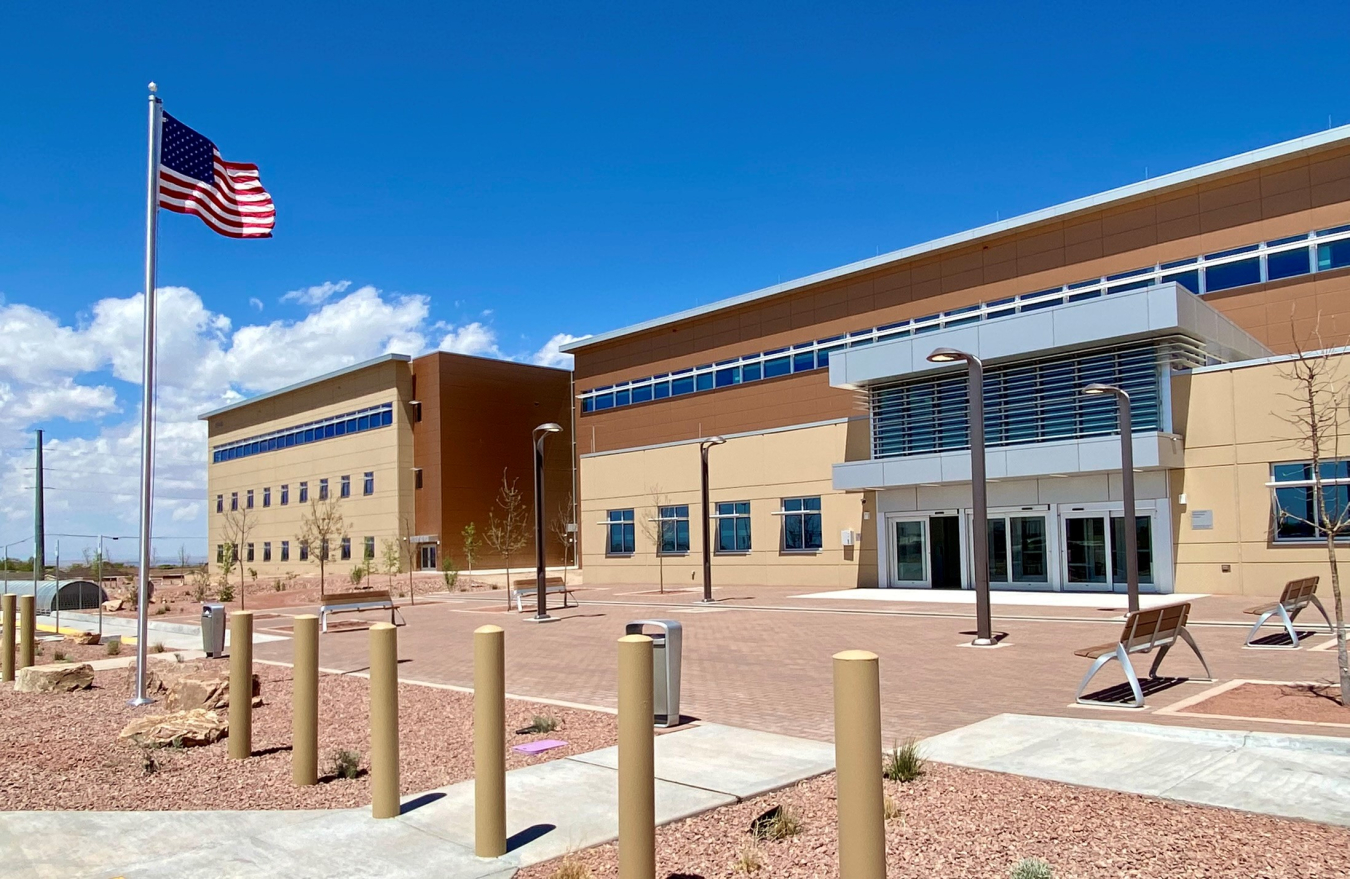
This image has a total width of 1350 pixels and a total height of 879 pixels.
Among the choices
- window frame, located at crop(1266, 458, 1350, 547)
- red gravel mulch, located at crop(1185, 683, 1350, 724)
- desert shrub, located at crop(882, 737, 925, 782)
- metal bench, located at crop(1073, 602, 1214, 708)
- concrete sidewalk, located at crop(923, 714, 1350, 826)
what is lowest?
red gravel mulch, located at crop(1185, 683, 1350, 724)

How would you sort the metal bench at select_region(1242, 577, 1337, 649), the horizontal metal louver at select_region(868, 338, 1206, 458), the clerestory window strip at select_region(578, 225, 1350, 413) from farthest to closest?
the clerestory window strip at select_region(578, 225, 1350, 413) < the horizontal metal louver at select_region(868, 338, 1206, 458) < the metal bench at select_region(1242, 577, 1337, 649)

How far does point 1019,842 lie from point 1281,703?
545cm

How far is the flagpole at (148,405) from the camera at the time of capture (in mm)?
11008

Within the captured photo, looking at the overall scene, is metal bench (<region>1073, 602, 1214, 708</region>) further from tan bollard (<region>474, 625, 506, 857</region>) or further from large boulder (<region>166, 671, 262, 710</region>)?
large boulder (<region>166, 671, 262, 710</region>)

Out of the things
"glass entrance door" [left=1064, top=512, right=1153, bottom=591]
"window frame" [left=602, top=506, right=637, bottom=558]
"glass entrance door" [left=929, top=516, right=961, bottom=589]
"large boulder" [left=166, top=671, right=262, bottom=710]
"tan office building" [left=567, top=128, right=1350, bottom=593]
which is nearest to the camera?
"large boulder" [left=166, top=671, right=262, bottom=710]

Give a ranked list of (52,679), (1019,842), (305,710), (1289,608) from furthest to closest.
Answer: (1289,608) → (52,679) → (305,710) → (1019,842)

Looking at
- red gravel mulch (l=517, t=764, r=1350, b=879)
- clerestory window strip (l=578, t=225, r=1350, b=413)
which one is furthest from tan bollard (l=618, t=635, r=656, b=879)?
clerestory window strip (l=578, t=225, r=1350, b=413)

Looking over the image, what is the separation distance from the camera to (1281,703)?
9508 millimetres

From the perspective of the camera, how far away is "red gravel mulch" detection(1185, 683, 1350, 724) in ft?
29.3

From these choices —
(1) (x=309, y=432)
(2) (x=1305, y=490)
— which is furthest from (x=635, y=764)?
(1) (x=309, y=432)

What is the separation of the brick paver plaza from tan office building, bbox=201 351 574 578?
34.6 meters

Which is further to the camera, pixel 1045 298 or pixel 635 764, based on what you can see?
pixel 1045 298

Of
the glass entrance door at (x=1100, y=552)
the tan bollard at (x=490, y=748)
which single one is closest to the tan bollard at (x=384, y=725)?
the tan bollard at (x=490, y=748)

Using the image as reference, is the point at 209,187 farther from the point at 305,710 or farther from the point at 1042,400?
the point at 1042,400
